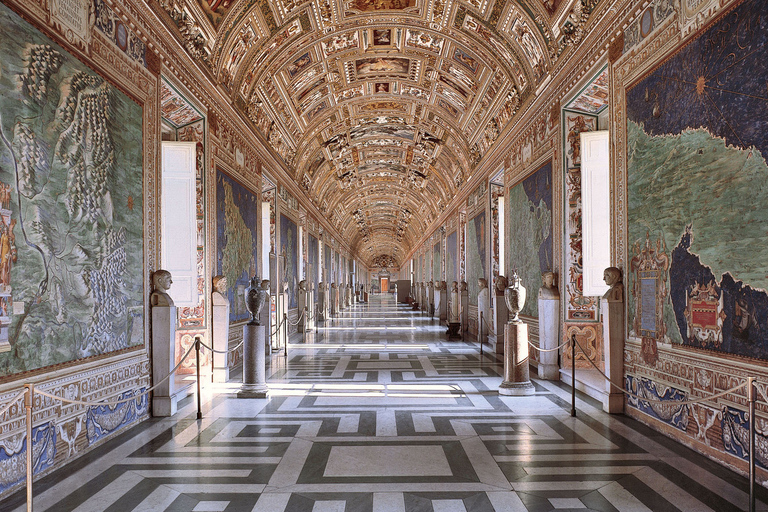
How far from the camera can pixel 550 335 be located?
35.4 feet

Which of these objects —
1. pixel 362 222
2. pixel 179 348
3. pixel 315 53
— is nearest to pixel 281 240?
pixel 315 53

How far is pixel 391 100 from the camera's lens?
1925 cm

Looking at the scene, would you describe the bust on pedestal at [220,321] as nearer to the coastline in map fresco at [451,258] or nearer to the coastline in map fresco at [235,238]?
the coastline in map fresco at [235,238]

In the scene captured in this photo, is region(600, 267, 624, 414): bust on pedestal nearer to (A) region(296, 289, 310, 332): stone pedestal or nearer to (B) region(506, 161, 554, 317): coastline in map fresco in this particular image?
(B) region(506, 161, 554, 317): coastline in map fresco

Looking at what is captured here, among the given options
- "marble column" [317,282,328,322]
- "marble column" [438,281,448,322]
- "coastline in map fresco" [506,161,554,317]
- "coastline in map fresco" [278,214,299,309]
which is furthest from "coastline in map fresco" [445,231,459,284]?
"coastline in map fresco" [506,161,554,317]

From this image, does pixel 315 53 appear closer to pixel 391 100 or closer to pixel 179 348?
pixel 391 100

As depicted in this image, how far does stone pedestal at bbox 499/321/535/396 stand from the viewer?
912 cm

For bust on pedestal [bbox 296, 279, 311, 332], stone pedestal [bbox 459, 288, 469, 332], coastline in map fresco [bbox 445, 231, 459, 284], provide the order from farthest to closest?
coastline in map fresco [bbox 445, 231, 459, 284], stone pedestal [bbox 459, 288, 469, 332], bust on pedestal [bbox 296, 279, 311, 332]

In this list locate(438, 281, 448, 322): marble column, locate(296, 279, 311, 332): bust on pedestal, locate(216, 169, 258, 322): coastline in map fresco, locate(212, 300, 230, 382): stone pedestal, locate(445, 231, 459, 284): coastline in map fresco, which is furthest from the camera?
locate(438, 281, 448, 322): marble column

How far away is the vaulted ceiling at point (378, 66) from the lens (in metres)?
10.6

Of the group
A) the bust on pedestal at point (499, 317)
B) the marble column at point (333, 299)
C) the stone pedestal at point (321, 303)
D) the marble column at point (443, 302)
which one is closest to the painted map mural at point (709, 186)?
the bust on pedestal at point (499, 317)

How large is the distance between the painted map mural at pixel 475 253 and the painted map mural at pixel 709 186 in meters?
11.0

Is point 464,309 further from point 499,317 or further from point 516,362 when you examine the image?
Answer: point 516,362

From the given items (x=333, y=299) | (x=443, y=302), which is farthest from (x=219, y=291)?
(x=333, y=299)
